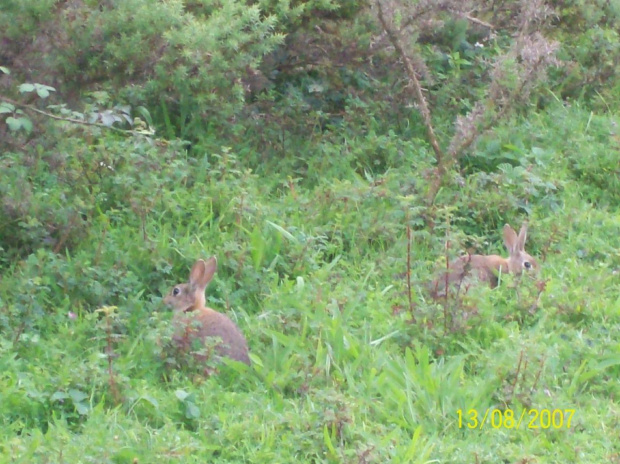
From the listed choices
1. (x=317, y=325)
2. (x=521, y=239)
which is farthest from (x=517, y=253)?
(x=317, y=325)

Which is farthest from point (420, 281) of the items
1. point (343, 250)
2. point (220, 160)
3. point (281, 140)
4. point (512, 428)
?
point (281, 140)

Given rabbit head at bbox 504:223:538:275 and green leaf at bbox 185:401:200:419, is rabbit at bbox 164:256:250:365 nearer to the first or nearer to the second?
green leaf at bbox 185:401:200:419

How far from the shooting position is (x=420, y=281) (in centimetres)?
→ 586

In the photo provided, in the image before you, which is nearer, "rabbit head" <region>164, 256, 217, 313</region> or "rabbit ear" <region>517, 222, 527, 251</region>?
"rabbit head" <region>164, 256, 217, 313</region>

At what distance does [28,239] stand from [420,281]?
7.58 feet

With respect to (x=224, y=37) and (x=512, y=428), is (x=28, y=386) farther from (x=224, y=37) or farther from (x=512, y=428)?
(x=224, y=37)

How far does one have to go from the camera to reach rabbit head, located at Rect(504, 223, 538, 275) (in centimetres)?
636

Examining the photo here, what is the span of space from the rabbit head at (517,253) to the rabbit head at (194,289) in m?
1.81

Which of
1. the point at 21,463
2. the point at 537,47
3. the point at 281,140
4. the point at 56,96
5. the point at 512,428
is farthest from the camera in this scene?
the point at 281,140

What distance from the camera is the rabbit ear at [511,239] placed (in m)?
6.56

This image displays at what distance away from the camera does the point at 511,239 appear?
6.64m

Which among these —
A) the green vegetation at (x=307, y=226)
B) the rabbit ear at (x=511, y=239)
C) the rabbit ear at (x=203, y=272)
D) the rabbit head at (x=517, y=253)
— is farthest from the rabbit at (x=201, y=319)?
the rabbit ear at (x=511, y=239)
